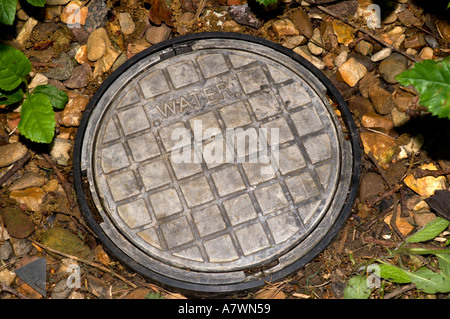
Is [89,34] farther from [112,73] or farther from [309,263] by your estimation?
[309,263]

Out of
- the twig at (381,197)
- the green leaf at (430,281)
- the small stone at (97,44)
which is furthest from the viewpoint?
the small stone at (97,44)

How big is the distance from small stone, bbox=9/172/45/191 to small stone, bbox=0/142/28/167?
134 millimetres

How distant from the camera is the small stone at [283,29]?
303cm

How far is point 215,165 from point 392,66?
1411 millimetres

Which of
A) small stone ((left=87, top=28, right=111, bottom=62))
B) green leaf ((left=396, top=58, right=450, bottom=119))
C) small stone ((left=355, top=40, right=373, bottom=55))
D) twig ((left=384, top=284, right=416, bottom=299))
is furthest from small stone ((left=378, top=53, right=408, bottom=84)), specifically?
small stone ((left=87, top=28, right=111, bottom=62))

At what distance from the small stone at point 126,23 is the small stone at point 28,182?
1.17 meters

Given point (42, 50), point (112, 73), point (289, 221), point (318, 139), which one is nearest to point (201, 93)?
point (112, 73)

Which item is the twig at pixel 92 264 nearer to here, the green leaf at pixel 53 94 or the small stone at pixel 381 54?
the green leaf at pixel 53 94

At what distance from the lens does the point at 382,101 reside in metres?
2.88

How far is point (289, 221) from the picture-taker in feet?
8.46

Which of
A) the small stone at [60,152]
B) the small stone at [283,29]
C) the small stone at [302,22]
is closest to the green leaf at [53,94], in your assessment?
the small stone at [60,152]

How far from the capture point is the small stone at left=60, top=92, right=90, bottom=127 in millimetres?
2875

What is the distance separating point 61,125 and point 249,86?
129 centimetres

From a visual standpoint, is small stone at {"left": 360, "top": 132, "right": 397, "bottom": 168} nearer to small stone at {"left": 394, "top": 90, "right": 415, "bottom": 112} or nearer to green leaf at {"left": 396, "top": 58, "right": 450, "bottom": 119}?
small stone at {"left": 394, "top": 90, "right": 415, "bottom": 112}
